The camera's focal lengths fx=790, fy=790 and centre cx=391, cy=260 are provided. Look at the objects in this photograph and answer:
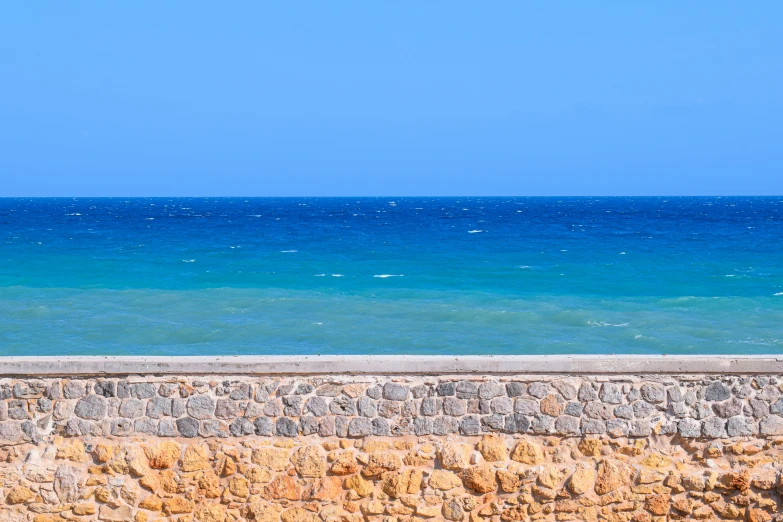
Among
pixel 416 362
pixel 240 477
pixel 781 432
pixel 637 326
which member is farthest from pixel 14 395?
pixel 637 326

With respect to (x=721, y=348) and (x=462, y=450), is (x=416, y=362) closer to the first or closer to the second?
(x=462, y=450)

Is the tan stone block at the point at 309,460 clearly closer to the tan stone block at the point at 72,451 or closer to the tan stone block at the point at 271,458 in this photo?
the tan stone block at the point at 271,458

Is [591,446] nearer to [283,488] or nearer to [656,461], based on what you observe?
[656,461]

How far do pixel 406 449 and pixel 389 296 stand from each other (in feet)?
55.5

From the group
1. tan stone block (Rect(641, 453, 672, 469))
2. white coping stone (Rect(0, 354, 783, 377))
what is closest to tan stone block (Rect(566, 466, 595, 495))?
tan stone block (Rect(641, 453, 672, 469))

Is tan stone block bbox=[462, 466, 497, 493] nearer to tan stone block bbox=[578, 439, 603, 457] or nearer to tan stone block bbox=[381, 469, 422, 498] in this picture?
tan stone block bbox=[381, 469, 422, 498]

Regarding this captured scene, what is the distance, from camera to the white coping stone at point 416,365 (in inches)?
263

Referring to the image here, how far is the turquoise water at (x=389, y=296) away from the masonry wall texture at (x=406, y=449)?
354 inches

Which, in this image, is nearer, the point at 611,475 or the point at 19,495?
the point at 19,495

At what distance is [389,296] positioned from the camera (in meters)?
23.7

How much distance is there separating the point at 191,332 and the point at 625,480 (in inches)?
512

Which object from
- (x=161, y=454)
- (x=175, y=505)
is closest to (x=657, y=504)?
(x=175, y=505)

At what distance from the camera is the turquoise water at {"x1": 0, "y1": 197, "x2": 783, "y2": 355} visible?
17016 mm

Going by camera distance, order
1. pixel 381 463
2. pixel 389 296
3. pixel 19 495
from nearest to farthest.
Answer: pixel 19 495 → pixel 381 463 → pixel 389 296
